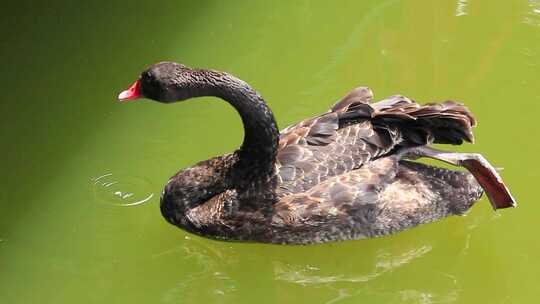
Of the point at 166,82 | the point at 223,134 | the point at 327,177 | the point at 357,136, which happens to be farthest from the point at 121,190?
the point at 357,136

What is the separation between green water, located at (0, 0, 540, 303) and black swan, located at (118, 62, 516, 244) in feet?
0.59

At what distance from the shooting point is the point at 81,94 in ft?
16.8

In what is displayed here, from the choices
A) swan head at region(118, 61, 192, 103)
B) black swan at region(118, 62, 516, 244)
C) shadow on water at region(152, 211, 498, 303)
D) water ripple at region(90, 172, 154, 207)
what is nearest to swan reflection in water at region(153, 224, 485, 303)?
shadow on water at region(152, 211, 498, 303)

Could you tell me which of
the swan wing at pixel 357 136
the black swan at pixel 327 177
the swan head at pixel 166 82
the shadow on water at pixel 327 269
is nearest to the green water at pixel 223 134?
the shadow on water at pixel 327 269

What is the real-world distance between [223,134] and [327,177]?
1.04 metres

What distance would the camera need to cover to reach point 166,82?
3.66m

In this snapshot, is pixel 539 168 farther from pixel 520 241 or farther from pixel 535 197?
pixel 520 241

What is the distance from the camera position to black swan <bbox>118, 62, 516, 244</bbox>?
3.84 meters

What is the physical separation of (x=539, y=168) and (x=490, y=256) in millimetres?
669

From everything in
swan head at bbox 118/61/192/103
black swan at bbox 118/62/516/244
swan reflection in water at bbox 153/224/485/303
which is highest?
swan head at bbox 118/61/192/103

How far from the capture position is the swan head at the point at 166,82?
367 centimetres

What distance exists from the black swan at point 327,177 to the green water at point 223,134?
0.59 ft

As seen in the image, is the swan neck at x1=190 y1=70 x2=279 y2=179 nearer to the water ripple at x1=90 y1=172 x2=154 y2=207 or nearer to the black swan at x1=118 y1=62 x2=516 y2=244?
the black swan at x1=118 y1=62 x2=516 y2=244

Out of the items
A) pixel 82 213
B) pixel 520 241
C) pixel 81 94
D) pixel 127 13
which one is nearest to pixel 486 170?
pixel 520 241
